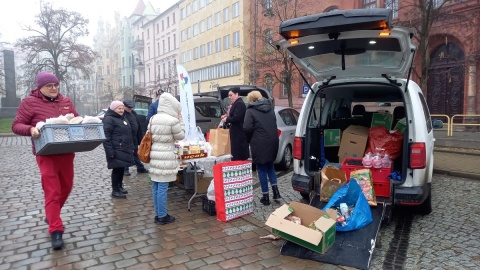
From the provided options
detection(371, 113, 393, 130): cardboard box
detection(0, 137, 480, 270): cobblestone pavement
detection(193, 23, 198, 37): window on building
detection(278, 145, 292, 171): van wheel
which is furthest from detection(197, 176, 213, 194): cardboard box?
detection(193, 23, 198, 37): window on building

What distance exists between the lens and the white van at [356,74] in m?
3.74

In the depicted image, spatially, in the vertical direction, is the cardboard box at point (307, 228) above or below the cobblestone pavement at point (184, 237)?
above

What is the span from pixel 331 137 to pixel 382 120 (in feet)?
2.82

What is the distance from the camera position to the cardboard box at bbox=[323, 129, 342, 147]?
18.5 ft

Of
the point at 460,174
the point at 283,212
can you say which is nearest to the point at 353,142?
the point at 283,212

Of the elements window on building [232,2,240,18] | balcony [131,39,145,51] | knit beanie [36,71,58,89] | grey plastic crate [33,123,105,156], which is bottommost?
grey plastic crate [33,123,105,156]

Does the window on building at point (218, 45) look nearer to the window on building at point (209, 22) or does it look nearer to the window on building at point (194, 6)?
the window on building at point (209, 22)

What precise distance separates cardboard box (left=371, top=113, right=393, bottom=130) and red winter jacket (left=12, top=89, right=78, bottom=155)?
4471 mm

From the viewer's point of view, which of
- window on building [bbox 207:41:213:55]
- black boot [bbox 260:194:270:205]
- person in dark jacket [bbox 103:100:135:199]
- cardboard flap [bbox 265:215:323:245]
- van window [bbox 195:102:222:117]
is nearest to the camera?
cardboard flap [bbox 265:215:323:245]

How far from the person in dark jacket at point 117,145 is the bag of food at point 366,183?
3734 mm

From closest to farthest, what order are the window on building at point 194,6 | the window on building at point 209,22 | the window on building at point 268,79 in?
1. the window on building at point 268,79
2. the window on building at point 209,22
3. the window on building at point 194,6

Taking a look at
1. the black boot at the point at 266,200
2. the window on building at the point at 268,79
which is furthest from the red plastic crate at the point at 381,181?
the window on building at the point at 268,79

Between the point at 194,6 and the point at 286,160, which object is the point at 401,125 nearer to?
the point at 286,160

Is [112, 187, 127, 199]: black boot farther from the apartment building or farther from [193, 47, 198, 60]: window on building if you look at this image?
[193, 47, 198, 60]: window on building
